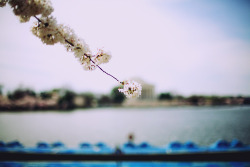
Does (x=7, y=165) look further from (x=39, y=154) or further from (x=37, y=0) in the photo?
(x=37, y=0)

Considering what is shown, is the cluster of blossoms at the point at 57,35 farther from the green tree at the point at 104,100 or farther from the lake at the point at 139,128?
the green tree at the point at 104,100

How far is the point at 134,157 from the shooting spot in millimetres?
1499

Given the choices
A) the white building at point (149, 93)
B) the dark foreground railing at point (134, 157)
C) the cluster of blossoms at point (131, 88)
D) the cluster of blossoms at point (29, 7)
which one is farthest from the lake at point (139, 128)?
the white building at point (149, 93)

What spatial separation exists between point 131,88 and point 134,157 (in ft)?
2.88

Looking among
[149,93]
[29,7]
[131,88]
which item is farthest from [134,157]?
[149,93]

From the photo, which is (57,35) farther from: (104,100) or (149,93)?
(149,93)

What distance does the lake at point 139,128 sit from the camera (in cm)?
648

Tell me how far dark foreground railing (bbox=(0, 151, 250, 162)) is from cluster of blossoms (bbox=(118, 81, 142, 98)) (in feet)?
2.60

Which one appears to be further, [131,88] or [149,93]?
[149,93]

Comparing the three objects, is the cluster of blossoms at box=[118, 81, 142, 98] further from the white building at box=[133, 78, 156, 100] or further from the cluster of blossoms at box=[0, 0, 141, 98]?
the white building at box=[133, 78, 156, 100]

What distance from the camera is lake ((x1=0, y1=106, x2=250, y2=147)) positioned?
6.48 meters

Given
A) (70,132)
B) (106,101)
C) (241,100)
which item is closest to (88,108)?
(106,101)

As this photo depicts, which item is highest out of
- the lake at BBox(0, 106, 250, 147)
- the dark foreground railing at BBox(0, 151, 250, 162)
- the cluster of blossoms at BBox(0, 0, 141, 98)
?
the cluster of blossoms at BBox(0, 0, 141, 98)

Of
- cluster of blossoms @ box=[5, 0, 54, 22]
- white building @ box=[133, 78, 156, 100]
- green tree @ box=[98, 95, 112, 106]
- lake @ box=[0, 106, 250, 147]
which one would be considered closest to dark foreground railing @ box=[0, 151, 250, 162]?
cluster of blossoms @ box=[5, 0, 54, 22]
